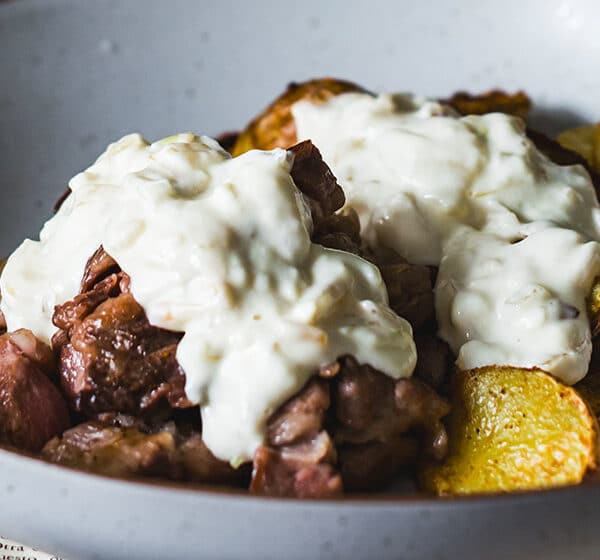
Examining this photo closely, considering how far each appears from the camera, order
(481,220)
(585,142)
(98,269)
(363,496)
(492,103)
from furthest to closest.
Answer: (492,103)
(585,142)
(481,220)
(98,269)
(363,496)

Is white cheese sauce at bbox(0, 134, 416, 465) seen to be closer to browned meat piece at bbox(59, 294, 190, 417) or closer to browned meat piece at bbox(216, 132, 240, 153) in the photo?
browned meat piece at bbox(59, 294, 190, 417)

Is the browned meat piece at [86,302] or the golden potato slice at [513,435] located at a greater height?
the browned meat piece at [86,302]

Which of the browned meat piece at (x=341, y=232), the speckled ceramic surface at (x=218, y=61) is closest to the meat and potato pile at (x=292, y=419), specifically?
the browned meat piece at (x=341, y=232)

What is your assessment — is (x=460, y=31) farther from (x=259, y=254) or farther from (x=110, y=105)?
(x=259, y=254)

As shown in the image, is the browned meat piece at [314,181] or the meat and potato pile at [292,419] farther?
the browned meat piece at [314,181]

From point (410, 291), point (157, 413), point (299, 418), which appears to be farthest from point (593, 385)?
point (157, 413)

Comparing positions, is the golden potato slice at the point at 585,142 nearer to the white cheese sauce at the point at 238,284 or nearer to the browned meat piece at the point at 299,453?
the white cheese sauce at the point at 238,284

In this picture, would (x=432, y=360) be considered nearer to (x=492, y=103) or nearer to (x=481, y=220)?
(x=481, y=220)
